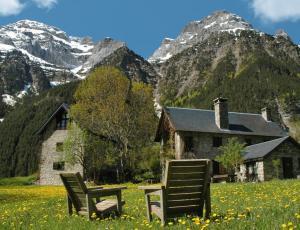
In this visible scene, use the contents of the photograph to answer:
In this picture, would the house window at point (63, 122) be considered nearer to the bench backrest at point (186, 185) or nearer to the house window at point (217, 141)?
the house window at point (217, 141)

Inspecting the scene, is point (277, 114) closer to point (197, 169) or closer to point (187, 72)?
point (187, 72)

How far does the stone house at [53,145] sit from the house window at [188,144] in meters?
13.1

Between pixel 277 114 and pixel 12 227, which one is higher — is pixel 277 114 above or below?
above

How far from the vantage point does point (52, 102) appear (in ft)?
411

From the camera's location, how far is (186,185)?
7.17 meters

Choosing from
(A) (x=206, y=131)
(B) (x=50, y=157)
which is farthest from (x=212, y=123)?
(B) (x=50, y=157)

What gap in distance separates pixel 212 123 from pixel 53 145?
17397 millimetres

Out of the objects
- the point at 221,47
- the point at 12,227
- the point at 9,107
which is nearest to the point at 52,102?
the point at 9,107

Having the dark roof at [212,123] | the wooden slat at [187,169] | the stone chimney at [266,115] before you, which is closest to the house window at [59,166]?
the dark roof at [212,123]

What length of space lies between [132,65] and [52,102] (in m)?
63.6

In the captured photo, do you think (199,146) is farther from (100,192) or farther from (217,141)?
(100,192)

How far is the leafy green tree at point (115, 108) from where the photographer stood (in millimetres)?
43188

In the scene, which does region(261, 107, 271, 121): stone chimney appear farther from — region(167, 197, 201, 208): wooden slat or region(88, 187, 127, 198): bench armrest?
region(167, 197, 201, 208): wooden slat

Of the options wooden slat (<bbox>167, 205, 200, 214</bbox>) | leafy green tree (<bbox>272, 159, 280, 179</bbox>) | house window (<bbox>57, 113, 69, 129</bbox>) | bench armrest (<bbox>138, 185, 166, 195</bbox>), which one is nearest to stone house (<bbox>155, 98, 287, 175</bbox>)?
leafy green tree (<bbox>272, 159, 280, 179</bbox>)
